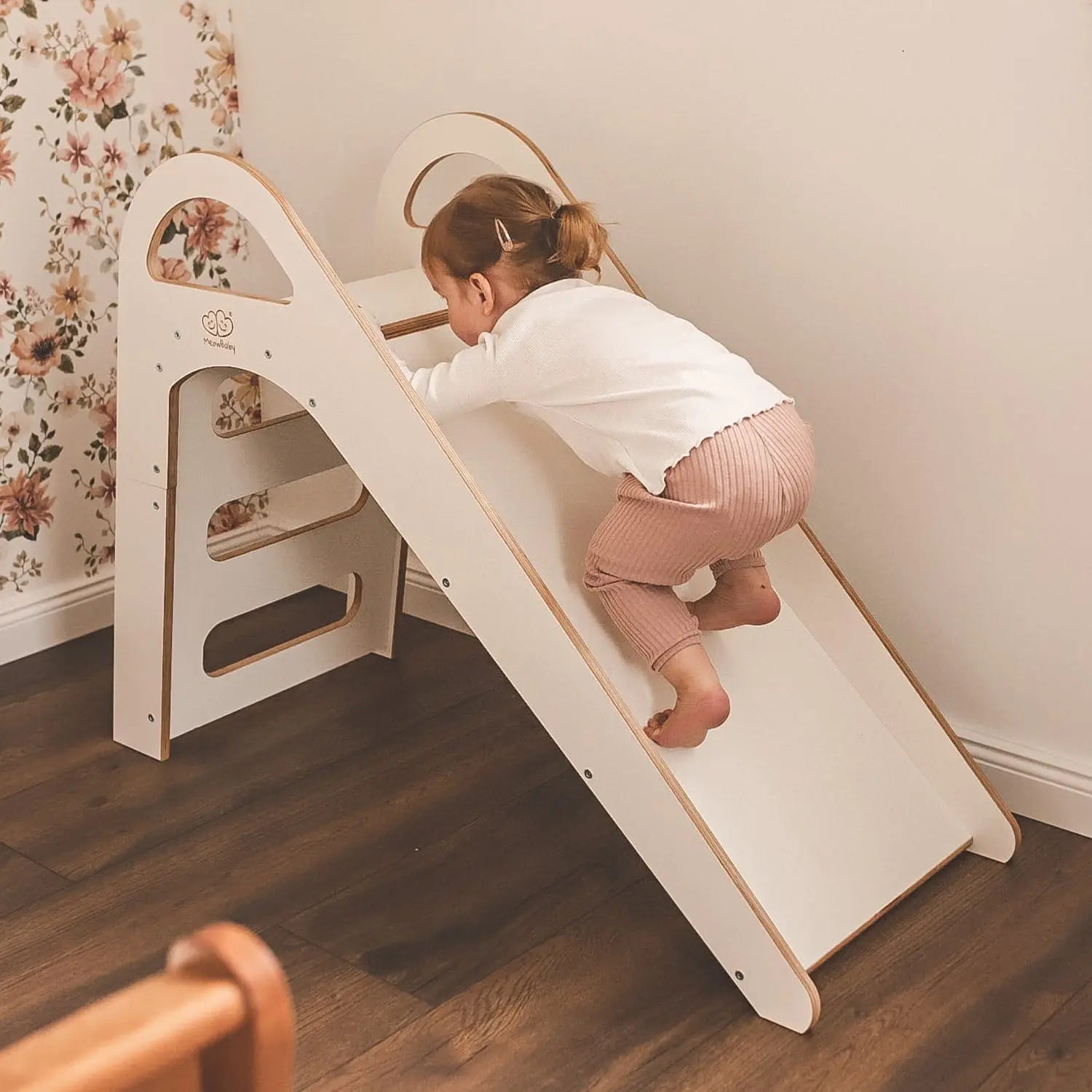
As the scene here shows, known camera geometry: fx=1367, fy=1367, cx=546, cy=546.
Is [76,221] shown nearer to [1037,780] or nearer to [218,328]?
[218,328]

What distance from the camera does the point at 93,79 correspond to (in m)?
2.28

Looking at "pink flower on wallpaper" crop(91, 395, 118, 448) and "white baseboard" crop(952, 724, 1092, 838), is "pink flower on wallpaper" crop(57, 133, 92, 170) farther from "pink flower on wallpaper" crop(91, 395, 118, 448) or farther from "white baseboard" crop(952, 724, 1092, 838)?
"white baseboard" crop(952, 724, 1092, 838)

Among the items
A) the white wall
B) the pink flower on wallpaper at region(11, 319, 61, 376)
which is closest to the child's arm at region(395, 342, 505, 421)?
the white wall

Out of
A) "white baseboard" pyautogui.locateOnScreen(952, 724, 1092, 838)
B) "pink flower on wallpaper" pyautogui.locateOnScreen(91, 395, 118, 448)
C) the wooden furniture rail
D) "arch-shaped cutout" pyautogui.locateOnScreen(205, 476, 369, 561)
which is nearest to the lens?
the wooden furniture rail

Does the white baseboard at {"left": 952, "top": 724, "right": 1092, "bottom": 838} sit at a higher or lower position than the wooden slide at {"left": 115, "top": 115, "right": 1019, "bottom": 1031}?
lower

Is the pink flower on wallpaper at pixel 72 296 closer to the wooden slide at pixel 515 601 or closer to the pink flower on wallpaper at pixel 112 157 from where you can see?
the pink flower on wallpaper at pixel 112 157

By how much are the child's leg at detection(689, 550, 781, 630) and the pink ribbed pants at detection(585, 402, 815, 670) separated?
98 millimetres

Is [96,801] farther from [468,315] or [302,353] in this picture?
[468,315]

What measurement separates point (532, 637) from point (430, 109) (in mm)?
1123

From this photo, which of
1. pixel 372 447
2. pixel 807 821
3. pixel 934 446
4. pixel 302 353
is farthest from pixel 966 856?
pixel 302 353

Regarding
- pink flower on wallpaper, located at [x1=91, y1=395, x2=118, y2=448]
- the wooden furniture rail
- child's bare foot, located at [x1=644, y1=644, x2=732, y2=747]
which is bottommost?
pink flower on wallpaper, located at [x1=91, y1=395, x2=118, y2=448]

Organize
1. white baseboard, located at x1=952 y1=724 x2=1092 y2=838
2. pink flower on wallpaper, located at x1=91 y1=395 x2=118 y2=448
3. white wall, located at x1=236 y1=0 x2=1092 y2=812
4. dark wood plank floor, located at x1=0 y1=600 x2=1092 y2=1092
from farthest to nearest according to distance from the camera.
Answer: pink flower on wallpaper, located at x1=91 y1=395 x2=118 y2=448 → white baseboard, located at x1=952 y1=724 x2=1092 y2=838 → white wall, located at x1=236 y1=0 x2=1092 y2=812 → dark wood plank floor, located at x1=0 y1=600 x2=1092 y2=1092

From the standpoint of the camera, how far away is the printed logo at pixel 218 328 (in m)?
1.70

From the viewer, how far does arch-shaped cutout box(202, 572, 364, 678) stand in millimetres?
2256
